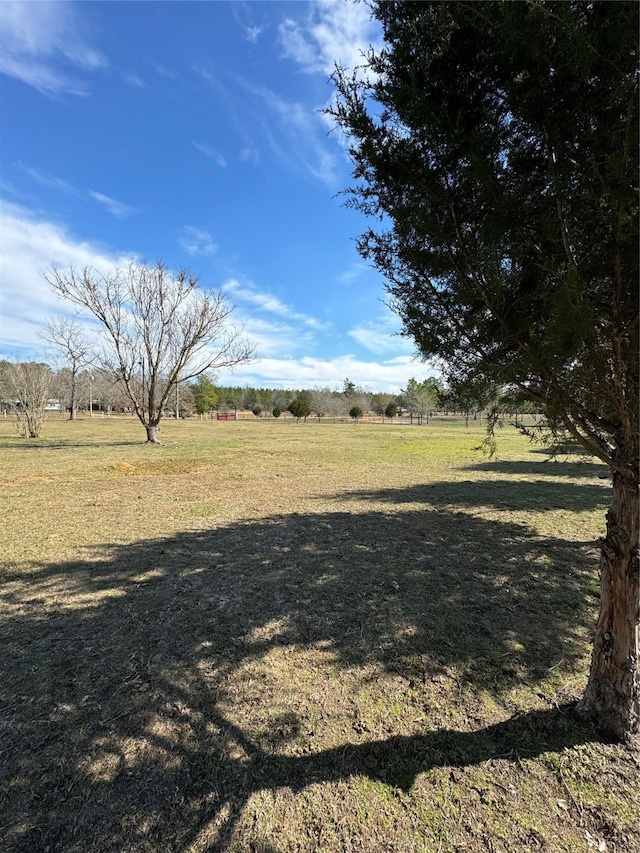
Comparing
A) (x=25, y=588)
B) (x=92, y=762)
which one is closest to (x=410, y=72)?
(x=92, y=762)

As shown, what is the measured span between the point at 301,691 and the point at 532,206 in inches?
→ 113

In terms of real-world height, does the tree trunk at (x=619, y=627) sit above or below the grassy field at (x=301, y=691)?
above

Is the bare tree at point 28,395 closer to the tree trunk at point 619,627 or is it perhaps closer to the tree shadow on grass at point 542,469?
the tree shadow on grass at point 542,469

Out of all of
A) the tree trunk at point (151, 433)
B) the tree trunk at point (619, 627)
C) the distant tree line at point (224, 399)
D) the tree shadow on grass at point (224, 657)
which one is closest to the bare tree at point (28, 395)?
the distant tree line at point (224, 399)

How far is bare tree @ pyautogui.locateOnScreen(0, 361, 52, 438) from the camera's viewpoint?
17.6 meters

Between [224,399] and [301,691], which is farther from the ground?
[224,399]

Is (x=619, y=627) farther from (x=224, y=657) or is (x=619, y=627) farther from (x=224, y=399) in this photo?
(x=224, y=399)

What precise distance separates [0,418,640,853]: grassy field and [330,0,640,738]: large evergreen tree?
0.71m

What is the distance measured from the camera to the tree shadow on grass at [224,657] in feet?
5.52

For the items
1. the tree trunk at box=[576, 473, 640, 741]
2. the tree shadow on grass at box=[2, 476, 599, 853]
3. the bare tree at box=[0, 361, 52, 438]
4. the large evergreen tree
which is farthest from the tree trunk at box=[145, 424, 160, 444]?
the tree trunk at box=[576, 473, 640, 741]

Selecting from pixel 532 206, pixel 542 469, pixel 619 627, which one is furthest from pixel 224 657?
pixel 542 469

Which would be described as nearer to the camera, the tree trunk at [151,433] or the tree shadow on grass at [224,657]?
the tree shadow on grass at [224,657]

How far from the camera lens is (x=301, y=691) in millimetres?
2350

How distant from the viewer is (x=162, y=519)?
598cm
